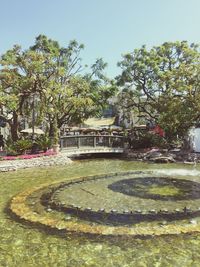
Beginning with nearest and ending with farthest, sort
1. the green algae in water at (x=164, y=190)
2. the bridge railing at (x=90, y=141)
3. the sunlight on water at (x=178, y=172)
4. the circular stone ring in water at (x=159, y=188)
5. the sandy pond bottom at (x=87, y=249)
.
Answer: the sandy pond bottom at (x=87, y=249) < the circular stone ring in water at (x=159, y=188) < the green algae in water at (x=164, y=190) < the sunlight on water at (x=178, y=172) < the bridge railing at (x=90, y=141)

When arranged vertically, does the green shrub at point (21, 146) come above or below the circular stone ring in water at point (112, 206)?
above

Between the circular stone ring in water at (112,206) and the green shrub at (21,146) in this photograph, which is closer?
the circular stone ring in water at (112,206)

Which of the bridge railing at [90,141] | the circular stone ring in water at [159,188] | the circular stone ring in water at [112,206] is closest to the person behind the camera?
the circular stone ring in water at [112,206]

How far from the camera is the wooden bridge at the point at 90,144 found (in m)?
30.2

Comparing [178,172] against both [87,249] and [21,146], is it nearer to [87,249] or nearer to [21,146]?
[21,146]

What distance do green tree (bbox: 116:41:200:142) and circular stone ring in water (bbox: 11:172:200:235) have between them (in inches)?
606

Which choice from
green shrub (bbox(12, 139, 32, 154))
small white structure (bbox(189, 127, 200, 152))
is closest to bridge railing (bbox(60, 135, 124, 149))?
green shrub (bbox(12, 139, 32, 154))

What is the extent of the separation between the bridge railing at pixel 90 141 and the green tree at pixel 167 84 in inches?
193

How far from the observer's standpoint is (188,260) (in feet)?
26.7

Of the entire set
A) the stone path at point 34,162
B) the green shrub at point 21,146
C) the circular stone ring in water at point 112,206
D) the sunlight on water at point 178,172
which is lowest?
the circular stone ring in water at point 112,206

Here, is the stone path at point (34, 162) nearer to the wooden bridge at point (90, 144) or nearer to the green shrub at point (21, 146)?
the green shrub at point (21, 146)

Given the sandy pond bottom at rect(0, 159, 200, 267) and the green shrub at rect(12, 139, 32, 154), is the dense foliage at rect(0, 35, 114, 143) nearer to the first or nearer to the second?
the green shrub at rect(12, 139, 32, 154)

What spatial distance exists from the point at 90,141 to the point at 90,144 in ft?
0.97

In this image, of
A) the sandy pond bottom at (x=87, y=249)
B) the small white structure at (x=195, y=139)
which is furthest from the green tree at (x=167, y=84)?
the sandy pond bottom at (x=87, y=249)
